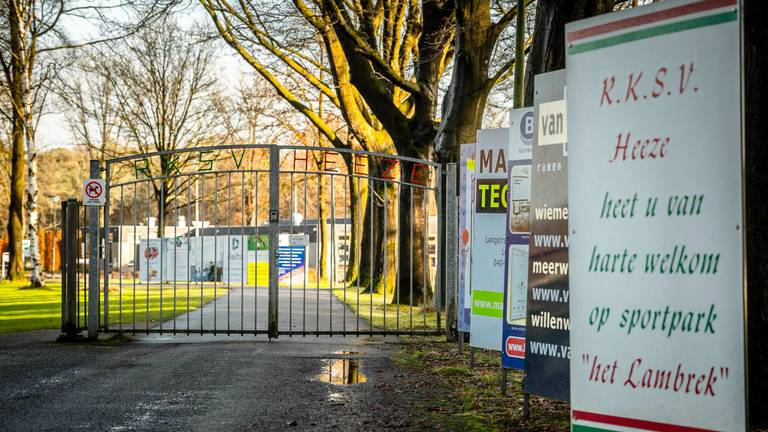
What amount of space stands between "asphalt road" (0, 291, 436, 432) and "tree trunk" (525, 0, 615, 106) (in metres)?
3.20

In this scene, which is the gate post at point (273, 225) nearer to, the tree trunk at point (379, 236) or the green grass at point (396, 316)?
the green grass at point (396, 316)

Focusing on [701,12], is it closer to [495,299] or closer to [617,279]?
[617,279]

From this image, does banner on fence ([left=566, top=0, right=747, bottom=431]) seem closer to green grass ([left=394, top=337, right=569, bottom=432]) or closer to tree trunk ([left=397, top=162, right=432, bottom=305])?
green grass ([left=394, top=337, right=569, bottom=432])

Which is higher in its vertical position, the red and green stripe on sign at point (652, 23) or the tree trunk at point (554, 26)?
the tree trunk at point (554, 26)

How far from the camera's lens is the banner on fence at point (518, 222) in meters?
7.58

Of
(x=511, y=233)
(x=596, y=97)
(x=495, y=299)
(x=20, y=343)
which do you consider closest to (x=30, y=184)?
(x=20, y=343)

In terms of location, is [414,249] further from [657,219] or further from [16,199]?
[16,199]

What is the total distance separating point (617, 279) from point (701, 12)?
→ 1287 millimetres

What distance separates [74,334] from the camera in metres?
13.6

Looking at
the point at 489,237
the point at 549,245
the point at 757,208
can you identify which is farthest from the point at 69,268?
the point at 757,208

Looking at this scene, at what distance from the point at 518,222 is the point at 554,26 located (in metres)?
2.01

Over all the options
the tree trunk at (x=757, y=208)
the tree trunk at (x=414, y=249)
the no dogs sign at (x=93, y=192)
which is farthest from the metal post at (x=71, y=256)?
the tree trunk at (x=757, y=208)

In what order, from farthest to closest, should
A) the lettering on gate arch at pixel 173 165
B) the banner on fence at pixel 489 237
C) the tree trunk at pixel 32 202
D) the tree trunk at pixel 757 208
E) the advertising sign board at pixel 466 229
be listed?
the tree trunk at pixel 32 202
the lettering on gate arch at pixel 173 165
the advertising sign board at pixel 466 229
the banner on fence at pixel 489 237
the tree trunk at pixel 757 208

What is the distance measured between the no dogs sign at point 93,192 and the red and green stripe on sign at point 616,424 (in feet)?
32.8
